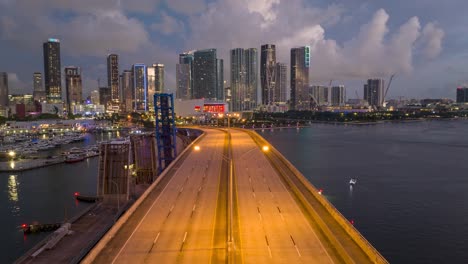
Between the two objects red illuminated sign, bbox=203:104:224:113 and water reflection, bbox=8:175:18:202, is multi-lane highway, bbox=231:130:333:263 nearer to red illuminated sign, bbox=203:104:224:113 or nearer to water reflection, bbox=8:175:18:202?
water reflection, bbox=8:175:18:202

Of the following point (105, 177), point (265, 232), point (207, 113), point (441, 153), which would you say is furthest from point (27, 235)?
point (207, 113)

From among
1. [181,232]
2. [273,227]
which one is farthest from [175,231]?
[273,227]

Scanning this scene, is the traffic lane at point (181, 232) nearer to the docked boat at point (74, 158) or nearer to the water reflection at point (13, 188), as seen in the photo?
the water reflection at point (13, 188)

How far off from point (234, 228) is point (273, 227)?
2.35 meters

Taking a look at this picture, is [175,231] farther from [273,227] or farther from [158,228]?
[273,227]

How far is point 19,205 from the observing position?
46.9 metres

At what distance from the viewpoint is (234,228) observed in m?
22.0

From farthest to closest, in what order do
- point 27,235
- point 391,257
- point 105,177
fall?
1. point 105,177
2. point 27,235
3. point 391,257

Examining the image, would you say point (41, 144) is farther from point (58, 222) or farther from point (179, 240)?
point (179, 240)

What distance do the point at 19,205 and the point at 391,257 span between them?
1717 inches

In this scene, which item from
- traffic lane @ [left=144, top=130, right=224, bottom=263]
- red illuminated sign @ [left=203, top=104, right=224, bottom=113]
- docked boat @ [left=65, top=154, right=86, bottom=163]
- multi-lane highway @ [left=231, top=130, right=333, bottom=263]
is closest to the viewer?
multi-lane highway @ [left=231, top=130, right=333, bottom=263]

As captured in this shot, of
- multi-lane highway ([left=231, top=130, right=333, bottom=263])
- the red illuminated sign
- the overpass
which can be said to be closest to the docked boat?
the overpass

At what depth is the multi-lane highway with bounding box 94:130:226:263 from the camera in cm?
1839

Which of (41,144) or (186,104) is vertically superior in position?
(186,104)
